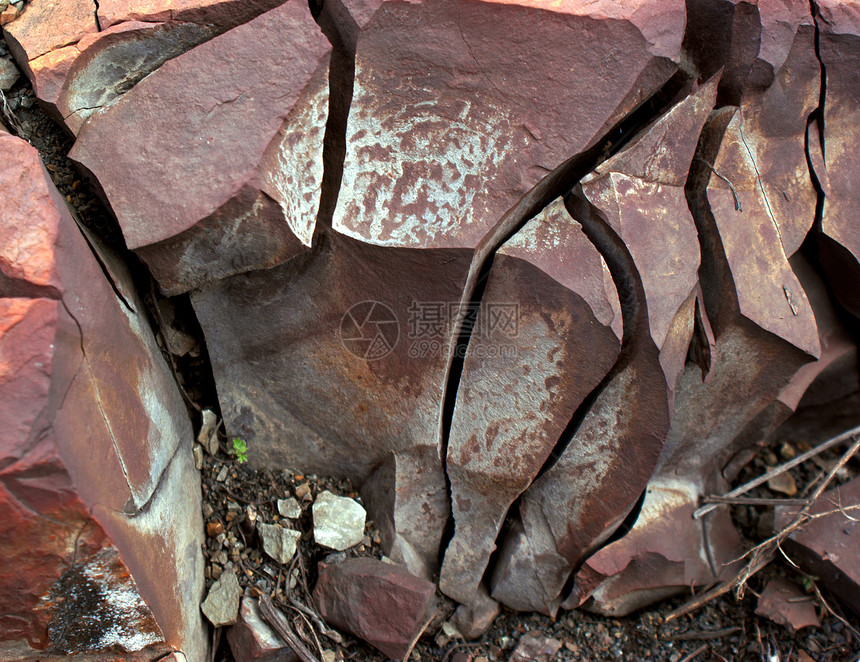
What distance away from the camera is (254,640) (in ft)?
6.68

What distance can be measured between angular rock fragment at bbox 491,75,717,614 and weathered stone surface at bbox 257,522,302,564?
30.6 inches

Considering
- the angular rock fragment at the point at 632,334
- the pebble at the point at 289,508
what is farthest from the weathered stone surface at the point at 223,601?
the angular rock fragment at the point at 632,334

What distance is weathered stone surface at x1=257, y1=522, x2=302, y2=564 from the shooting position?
84.9 inches

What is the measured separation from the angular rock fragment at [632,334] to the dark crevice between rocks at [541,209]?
7 centimetres

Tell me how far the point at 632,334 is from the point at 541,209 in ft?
1.56

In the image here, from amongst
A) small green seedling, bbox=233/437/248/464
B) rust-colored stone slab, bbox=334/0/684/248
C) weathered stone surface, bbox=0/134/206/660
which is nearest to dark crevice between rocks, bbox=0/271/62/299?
weathered stone surface, bbox=0/134/206/660

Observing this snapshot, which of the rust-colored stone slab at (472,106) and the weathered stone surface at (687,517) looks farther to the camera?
the weathered stone surface at (687,517)

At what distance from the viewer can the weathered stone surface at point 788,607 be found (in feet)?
7.50

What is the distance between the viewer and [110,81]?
1.88 meters

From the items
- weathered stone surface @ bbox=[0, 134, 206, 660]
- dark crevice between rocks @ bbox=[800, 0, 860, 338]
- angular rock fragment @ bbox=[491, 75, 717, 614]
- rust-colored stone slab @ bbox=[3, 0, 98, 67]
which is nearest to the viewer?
weathered stone surface @ bbox=[0, 134, 206, 660]

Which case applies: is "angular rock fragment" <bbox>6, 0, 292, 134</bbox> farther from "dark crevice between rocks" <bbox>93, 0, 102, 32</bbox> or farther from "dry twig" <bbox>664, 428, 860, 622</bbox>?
"dry twig" <bbox>664, 428, 860, 622</bbox>

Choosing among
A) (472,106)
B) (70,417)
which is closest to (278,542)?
(70,417)

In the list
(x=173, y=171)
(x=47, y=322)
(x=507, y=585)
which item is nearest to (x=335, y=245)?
(x=173, y=171)

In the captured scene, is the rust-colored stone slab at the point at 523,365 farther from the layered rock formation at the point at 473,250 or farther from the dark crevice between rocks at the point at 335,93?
the dark crevice between rocks at the point at 335,93
